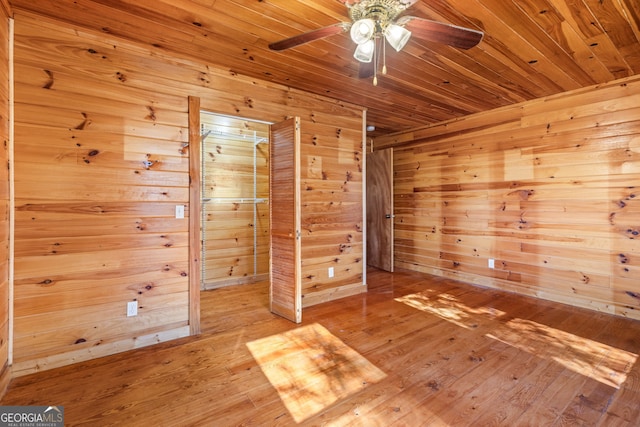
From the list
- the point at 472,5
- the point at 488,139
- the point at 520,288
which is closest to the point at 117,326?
the point at 472,5

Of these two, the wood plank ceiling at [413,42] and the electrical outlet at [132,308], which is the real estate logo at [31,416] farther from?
the wood plank ceiling at [413,42]

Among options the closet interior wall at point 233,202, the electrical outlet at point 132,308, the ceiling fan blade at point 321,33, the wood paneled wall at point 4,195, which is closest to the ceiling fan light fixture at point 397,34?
the ceiling fan blade at point 321,33

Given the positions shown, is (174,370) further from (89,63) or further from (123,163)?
(89,63)

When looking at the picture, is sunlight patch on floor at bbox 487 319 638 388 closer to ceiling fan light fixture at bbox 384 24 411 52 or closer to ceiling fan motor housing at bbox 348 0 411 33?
ceiling fan light fixture at bbox 384 24 411 52

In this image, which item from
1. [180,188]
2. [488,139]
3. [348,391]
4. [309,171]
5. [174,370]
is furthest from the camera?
[488,139]

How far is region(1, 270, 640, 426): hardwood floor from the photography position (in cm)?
172

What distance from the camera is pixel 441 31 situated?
65.9 inches

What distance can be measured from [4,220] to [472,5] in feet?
11.3

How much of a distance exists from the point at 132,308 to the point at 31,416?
87 centimetres

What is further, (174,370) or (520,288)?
(520,288)

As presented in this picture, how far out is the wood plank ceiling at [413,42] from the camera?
200 cm

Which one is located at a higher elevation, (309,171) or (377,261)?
(309,171)

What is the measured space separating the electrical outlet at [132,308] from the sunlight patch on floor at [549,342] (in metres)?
2.90

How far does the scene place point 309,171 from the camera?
3557mm
